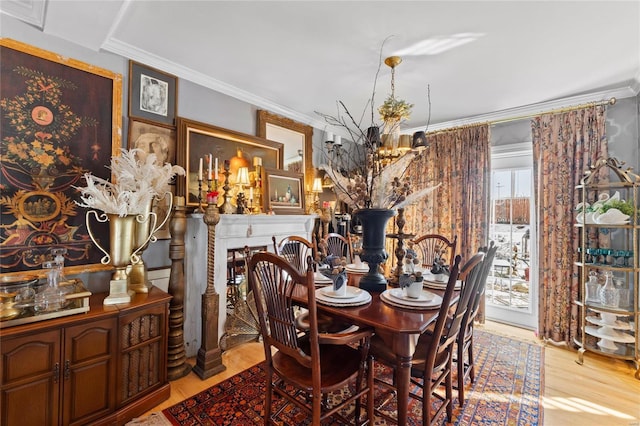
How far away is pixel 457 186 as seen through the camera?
358 centimetres

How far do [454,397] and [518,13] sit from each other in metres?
2.61

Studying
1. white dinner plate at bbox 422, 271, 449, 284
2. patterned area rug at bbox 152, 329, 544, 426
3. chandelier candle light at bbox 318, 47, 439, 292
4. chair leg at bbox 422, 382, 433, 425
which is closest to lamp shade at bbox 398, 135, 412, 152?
chandelier candle light at bbox 318, 47, 439, 292

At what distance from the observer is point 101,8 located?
5.35 ft

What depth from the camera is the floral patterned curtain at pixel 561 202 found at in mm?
2795

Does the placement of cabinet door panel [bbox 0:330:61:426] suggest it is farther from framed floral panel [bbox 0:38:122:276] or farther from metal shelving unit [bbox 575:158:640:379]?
metal shelving unit [bbox 575:158:640:379]

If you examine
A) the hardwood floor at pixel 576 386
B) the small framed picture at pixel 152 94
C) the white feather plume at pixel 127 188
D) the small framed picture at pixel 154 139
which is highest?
the small framed picture at pixel 152 94

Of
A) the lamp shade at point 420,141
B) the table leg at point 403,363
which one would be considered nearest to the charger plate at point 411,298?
the table leg at point 403,363

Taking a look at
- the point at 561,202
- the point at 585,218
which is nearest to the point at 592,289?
the point at 585,218

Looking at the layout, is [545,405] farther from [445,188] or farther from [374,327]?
[445,188]

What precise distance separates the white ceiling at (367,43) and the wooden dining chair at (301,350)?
1.62 metres

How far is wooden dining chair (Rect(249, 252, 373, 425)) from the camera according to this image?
1241 mm

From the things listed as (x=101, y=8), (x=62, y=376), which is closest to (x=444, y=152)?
(x=101, y=8)

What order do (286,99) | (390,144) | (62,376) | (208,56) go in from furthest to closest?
(286,99)
(390,144)
(208,56)
(62,376)

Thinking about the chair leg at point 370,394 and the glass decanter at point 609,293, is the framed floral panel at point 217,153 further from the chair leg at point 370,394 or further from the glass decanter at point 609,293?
the glass decanter at point 609,293
